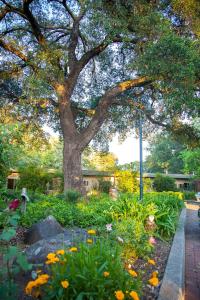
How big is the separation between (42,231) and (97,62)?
38.7 feet

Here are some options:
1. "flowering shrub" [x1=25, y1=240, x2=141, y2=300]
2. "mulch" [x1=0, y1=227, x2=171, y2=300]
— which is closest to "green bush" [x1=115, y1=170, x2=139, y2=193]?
"mulch" [x1=0, y1=227, x2=171, y2=300]

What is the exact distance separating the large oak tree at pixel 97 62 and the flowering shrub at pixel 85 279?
7.92 meters

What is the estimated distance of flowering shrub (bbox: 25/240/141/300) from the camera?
2457mm

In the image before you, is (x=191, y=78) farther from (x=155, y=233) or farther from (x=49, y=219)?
(x=49, y=219)

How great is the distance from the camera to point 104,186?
2353 cm

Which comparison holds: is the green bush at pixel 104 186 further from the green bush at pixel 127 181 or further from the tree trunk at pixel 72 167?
the tree trunk at pixel 72 167

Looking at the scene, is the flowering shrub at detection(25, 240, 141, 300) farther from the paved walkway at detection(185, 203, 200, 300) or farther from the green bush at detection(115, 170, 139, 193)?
the green bush at detection(115, 170, 139, 193)

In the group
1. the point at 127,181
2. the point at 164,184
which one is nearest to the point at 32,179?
the point at 127,181

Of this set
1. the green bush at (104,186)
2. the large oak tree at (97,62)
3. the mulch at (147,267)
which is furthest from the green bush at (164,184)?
the mulch at (147,267)

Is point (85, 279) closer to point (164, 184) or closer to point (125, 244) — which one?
point (125, 244)

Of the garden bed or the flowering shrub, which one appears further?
the garden bed

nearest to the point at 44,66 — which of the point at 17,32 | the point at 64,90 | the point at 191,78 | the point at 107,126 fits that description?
the point at 64,90

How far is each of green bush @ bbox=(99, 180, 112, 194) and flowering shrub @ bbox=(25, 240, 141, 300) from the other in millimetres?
20486

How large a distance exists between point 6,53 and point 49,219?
10.7 metres
